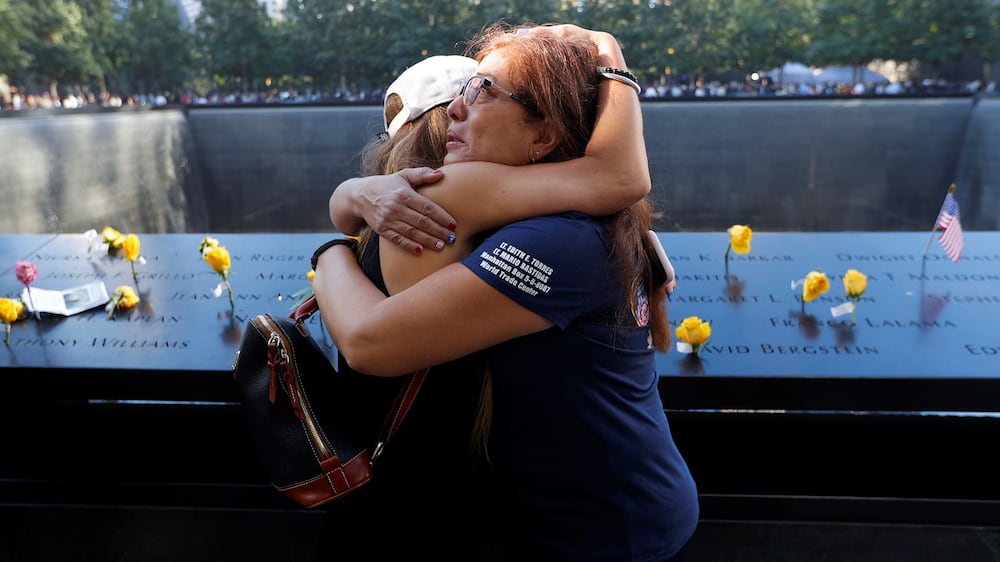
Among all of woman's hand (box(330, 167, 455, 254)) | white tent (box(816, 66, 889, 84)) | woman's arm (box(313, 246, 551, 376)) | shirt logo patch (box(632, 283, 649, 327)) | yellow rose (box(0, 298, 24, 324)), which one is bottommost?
white tent (box(816, 66, 889, 84))

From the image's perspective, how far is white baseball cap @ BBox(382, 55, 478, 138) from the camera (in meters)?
1.19

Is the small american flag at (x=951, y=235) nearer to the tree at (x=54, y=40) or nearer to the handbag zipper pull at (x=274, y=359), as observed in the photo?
the handbag zipper pull at (x=274, y=359)

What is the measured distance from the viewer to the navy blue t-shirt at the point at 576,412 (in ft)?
3.08

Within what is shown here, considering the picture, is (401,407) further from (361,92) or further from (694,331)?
(361,92)

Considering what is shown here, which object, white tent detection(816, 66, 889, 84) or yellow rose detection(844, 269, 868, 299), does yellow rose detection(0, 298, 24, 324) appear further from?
white tent detection(816, 66, 889, 84)

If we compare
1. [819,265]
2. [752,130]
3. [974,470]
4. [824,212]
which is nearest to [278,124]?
[752,130]

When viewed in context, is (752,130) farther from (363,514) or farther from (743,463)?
(363,514)

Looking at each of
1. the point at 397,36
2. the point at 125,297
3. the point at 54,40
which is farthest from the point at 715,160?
the point at 54,40

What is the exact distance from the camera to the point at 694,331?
2.18 m

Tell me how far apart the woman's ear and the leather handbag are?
0.36 metres

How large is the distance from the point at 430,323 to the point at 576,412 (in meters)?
0.22

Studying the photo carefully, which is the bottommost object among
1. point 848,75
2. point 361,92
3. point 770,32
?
point 848,75

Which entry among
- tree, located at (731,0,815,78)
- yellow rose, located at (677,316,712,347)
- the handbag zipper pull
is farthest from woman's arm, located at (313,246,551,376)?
tree, located at (731,0,815,78)

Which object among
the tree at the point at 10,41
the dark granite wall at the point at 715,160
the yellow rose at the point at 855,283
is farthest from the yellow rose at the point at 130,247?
the tree at the point at 10,41
